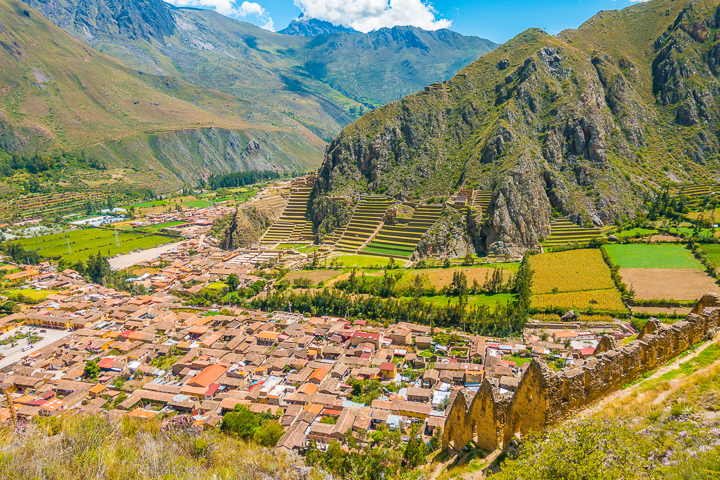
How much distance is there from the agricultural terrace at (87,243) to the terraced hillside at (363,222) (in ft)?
163

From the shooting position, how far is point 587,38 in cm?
12756

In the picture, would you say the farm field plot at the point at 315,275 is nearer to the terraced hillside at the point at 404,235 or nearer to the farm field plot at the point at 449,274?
the terraced hillside at the point at 404,235

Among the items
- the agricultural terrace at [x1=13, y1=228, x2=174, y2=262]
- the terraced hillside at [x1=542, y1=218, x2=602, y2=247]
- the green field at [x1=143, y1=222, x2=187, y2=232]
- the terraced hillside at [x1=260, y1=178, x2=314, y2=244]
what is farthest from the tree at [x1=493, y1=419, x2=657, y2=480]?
the green field at [x1=143, y1=222, x2=187, y2=232]

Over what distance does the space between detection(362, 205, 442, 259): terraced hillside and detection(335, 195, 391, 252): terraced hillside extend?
2.66m

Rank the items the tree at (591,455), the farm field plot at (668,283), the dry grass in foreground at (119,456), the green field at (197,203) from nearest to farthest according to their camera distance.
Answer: the tree at (591,455)
the dry grass in foreground at (119,456)
the farm field plot at (668,283)
the green field at (197,203)

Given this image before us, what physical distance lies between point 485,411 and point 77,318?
2225 inches

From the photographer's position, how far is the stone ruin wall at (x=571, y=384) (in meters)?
13.8

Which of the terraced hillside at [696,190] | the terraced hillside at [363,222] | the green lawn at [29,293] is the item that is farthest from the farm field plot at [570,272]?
the green lawn at [29,293]

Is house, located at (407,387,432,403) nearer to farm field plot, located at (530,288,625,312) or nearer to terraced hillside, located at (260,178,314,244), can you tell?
farm field plot, located at (530,288,625,312)

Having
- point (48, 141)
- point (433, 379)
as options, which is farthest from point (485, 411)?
point (48, 141)

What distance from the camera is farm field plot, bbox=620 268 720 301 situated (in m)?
49.4

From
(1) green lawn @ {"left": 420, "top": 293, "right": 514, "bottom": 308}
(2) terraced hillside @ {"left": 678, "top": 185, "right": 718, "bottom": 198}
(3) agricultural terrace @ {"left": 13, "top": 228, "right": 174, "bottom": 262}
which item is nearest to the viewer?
(1) green lawn @ {"left": 420, "top": 293, "right": 514, "bottom": 308}

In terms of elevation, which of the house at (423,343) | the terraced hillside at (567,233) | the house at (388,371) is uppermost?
the terraced hillside at (567,233)

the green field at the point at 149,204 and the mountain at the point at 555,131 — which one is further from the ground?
the mountain at the point at 555,131
